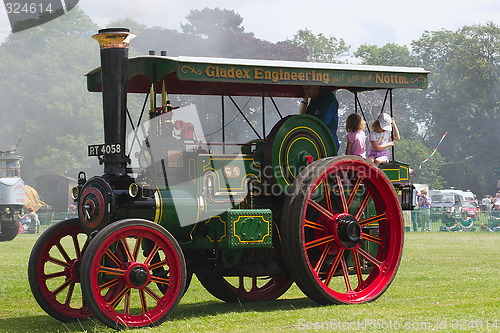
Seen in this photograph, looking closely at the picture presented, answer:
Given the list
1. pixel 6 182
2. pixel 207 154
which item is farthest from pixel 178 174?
pixel 6 182

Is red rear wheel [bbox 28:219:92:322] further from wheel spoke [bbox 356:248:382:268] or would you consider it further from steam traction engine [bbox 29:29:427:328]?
wheel spoke [bbox 356:248:382:268]

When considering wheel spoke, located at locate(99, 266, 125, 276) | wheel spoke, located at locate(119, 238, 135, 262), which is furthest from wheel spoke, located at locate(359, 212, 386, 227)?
wheel spoke, located at locate(99, 266, 125, 276)

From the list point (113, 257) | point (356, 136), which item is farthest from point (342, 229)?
point (113, 257)

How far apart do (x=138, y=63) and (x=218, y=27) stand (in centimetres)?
5094

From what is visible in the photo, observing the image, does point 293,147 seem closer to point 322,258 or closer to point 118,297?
point 322,258

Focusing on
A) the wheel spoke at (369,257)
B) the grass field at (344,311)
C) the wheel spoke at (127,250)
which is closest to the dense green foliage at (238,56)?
the grass field at (344,311)

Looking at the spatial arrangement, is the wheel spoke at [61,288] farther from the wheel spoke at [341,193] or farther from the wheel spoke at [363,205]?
the wheel spoke at [363,205]

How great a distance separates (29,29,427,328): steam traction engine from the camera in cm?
727

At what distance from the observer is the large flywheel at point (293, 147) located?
27.3 ft

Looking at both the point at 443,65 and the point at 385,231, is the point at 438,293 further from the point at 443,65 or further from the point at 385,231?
the point at 443,65

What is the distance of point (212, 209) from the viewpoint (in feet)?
26.3

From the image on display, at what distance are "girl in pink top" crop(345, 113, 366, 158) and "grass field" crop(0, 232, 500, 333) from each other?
1.45 m

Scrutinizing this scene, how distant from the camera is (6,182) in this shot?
81.7 feet

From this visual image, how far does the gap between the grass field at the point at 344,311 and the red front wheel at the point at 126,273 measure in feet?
0.56
